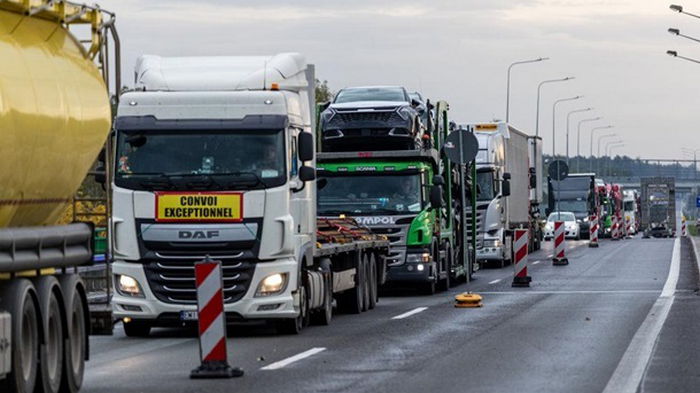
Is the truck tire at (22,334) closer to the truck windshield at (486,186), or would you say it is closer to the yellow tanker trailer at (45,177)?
the yellow tanker trailer at (45,177)

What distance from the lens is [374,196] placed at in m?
29.7

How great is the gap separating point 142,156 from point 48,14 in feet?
21.4

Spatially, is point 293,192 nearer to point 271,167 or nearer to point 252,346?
point 271,167

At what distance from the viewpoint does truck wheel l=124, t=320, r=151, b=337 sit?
21.0 m

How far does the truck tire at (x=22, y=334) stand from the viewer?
40.1ft

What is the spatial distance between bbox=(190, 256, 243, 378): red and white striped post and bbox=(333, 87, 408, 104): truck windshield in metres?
15.8

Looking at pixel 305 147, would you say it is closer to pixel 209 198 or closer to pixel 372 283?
pixel 209 198

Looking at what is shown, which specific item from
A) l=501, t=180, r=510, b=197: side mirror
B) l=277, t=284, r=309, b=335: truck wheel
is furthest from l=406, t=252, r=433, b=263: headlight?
l=501, t=180, r=510, b=197: side mirror

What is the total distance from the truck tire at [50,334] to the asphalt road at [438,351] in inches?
34.7

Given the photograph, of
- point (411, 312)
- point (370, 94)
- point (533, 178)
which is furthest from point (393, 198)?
point (533, 178)

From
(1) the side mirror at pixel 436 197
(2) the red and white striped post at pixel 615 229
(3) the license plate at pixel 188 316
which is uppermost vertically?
(1) the side mirror at pixel 436 197

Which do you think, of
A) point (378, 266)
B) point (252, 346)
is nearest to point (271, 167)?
→ point (252, 346)

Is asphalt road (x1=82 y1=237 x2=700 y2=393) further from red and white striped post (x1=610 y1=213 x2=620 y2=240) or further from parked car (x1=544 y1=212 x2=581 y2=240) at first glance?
red and white striped post (x1=610 y1=213 x2=620 y2=240)

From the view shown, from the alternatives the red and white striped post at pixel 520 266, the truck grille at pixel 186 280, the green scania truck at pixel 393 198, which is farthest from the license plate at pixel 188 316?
the red and white striped post at pixel 520 266
